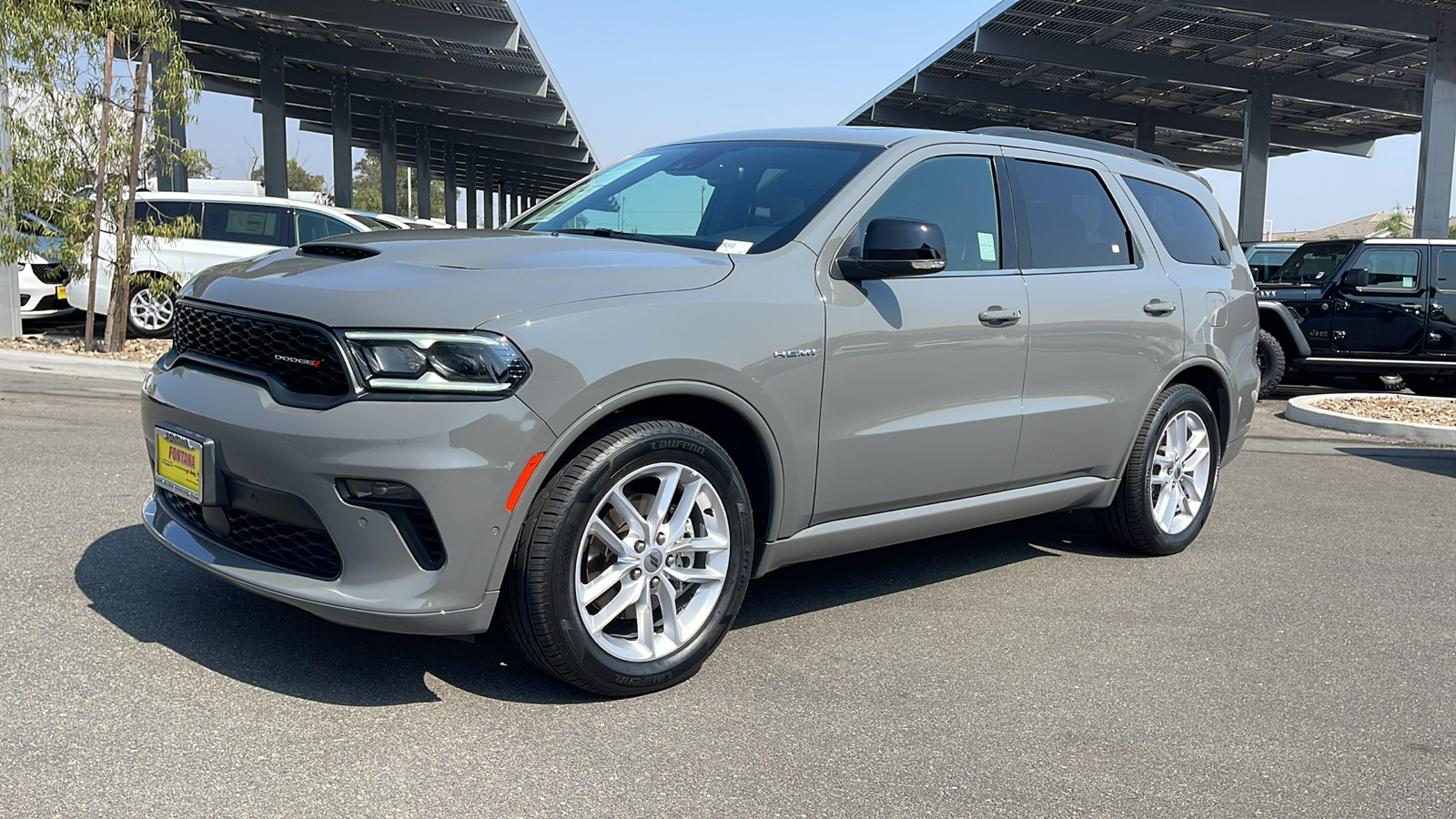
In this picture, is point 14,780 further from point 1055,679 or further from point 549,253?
point 1055,679

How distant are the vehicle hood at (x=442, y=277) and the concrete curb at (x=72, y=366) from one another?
773 centimetres

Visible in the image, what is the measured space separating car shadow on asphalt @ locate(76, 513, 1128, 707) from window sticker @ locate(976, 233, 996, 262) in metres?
1.35

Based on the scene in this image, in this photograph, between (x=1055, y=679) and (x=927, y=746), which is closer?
(x=927, y=746)

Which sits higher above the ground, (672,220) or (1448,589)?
(672,220)

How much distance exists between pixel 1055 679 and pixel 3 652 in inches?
127

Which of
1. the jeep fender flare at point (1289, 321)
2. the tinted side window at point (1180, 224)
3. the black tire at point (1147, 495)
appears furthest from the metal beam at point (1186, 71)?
the black tire at point (1147, 495)

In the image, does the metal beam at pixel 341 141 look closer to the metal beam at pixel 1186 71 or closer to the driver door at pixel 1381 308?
the metal beam at pixel 1186 71

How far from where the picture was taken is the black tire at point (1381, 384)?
596 inches

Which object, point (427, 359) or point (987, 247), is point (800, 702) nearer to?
point (427, 359)

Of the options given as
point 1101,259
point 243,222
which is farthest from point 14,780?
point 243,222

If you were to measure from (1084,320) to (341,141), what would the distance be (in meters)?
30.6

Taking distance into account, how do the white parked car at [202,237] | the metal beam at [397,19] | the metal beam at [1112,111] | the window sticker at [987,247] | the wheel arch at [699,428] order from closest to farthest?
the wheel arch at [699,428], the window sticker at [987,247], the white parked car at [202,237], the metal beam at [397,19], the metal beam at [1112,111]

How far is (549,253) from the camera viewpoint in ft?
11.9

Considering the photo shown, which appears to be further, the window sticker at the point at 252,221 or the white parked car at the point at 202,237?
the window sticker at the point at 252,221
